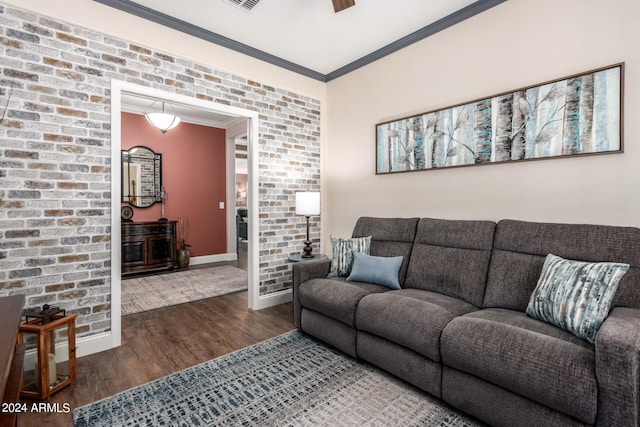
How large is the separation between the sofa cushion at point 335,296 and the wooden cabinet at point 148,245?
11.8ft

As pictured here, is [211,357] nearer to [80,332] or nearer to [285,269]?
[80,332]

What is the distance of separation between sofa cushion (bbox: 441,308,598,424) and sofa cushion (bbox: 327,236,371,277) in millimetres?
1176

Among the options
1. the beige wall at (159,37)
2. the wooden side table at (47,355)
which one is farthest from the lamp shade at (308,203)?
the wooden side table at (47,355)

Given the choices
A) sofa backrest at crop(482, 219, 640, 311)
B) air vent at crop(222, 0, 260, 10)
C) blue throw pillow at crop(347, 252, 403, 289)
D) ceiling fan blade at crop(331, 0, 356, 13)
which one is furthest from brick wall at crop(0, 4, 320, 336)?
sofa backrest at crop(482, 219, 640, 311)

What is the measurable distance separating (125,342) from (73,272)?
2.40 feet

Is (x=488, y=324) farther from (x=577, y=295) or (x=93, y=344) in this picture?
A: (x=93, y=344)

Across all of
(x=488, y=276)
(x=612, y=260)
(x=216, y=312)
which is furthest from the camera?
(x=216, y=312)

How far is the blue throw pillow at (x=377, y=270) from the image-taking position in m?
2.55

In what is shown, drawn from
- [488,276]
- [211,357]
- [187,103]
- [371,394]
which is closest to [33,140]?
[187,103]

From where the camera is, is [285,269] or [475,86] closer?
[475,86]

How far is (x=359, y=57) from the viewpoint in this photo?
11.8 feet

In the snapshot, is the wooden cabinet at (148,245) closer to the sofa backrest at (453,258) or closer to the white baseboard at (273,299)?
the white baseboard at (273,299)

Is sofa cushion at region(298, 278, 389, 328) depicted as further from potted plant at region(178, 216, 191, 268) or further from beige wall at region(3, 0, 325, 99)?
potted plant at region(178, 216, 191, 268)

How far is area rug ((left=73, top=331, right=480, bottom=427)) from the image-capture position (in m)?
1.69
